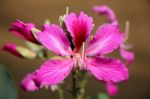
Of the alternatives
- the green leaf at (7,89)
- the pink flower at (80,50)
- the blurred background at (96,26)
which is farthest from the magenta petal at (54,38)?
the blurred background at (96,26)

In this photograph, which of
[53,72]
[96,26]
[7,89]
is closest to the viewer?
[53,72]

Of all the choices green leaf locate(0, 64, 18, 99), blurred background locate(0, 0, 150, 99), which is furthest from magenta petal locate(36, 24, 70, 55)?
blurred background locate(0, 0, 150, 99)

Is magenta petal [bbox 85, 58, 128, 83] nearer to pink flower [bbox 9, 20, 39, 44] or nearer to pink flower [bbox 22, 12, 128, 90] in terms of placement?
pink flower [bbox 22, 12, 128, 90]

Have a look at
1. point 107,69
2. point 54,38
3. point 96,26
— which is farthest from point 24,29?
point 96,26

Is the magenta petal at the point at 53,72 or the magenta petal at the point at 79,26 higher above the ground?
the magenta petal at the point at 79,26

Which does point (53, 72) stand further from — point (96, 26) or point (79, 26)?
point (96, 26)

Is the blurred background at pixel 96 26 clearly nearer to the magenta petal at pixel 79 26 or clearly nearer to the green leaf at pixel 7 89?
the green leaf at pixel 7 89

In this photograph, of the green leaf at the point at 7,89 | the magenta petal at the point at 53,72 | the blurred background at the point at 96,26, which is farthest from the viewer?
the blurred background at the point at 96,26
